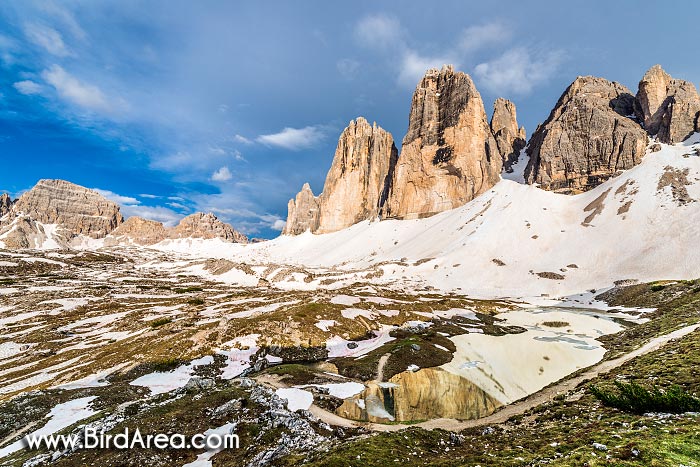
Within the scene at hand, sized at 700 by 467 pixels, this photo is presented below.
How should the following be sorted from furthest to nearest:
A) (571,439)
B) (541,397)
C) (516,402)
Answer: (516,402) → (541,397) → (571,439)

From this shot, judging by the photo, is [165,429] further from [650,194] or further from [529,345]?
[650,194]

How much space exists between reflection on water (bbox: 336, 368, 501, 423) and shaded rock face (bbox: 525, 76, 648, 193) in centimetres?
18526

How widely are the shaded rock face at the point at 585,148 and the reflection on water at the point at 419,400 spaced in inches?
7294

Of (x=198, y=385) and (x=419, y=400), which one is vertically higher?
(x=198, y=385)

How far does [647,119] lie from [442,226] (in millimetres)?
139160

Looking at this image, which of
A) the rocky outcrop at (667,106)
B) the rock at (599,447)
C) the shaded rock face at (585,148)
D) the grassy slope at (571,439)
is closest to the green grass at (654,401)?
the grassy slope at (571,439)

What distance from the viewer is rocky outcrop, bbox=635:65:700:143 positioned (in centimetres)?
17000

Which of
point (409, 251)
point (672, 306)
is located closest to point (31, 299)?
point (409, 251)

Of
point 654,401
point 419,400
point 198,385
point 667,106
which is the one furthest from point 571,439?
point 667,106

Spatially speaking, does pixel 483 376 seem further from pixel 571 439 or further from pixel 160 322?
pixel 160 322

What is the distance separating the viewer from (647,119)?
626 feet

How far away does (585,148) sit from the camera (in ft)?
591

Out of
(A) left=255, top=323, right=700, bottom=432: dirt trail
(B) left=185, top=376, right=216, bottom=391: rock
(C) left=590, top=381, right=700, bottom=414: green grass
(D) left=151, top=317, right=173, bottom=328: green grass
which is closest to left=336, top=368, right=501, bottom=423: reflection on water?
(A) left=255, top=323, right=700, bottom=432: dirt trail

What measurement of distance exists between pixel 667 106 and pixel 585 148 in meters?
51.4
